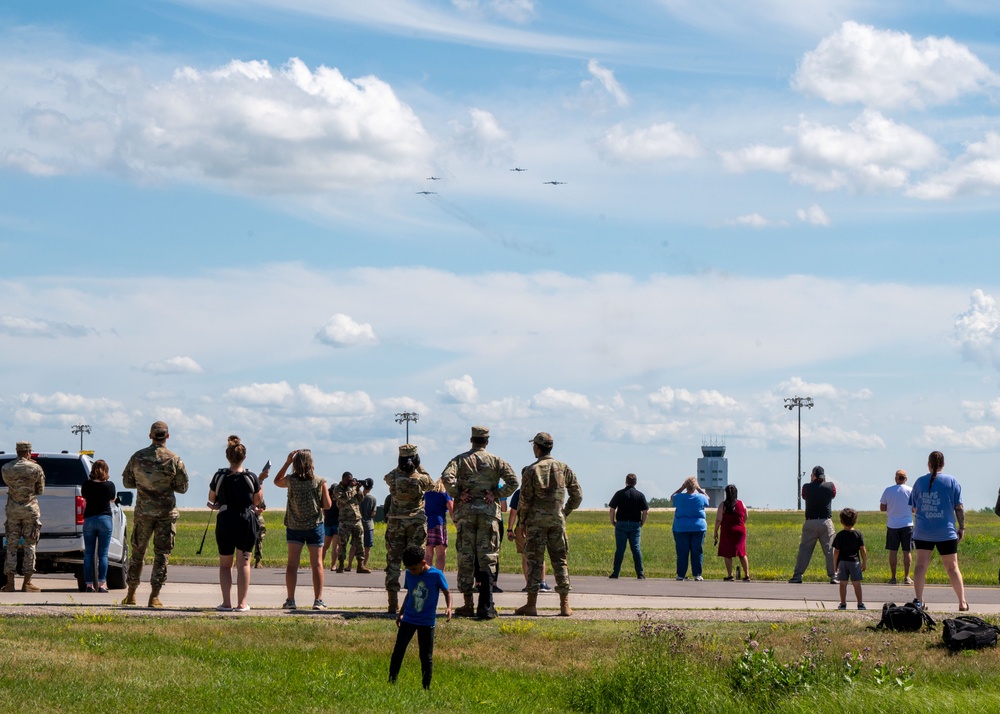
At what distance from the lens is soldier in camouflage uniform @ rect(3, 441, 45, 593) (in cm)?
1689

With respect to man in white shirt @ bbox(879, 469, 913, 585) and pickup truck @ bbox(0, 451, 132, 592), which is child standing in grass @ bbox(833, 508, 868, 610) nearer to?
man in white shirt @ bbox(879, 469, 913, 585)

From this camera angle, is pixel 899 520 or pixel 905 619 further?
pixel 899 520

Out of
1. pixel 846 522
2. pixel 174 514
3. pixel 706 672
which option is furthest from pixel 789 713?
pixel 174 514

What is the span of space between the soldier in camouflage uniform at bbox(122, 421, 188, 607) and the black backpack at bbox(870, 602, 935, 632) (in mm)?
7929

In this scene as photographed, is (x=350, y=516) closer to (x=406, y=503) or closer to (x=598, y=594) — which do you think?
(x=598, y=594)

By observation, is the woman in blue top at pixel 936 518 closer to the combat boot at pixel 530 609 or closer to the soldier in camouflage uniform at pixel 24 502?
the combat boot at pixel 530 609

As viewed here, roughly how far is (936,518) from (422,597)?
699cm

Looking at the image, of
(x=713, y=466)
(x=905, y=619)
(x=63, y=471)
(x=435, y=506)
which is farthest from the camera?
(x=713, y=466)

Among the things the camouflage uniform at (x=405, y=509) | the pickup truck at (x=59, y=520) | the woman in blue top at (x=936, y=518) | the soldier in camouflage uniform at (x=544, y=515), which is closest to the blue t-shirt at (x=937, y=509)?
the woman in blue top at (x=936, y=518)

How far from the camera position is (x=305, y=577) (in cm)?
2091

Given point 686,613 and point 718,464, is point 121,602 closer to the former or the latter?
point 686,613

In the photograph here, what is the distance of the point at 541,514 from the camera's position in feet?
48.3

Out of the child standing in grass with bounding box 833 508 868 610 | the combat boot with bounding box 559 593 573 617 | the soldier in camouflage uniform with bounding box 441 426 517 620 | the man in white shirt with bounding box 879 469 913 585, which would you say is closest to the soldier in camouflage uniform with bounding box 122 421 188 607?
the soldier in camouflage uniform with bounding box 441 426 517 620

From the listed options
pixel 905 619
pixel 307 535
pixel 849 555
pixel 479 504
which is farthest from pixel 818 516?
pixel 307 535
